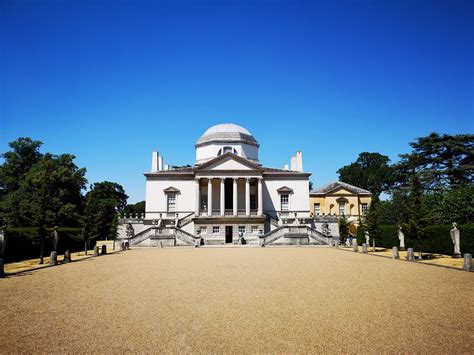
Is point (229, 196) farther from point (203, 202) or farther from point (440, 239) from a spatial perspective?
point (440, 239)

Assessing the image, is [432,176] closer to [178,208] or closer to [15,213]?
[178,208]

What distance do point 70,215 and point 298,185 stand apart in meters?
31.4

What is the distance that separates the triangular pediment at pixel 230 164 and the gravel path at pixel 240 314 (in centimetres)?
3394

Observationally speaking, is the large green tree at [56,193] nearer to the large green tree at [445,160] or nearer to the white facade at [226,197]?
the white facade at [226,197]

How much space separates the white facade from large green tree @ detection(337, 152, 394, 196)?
36.8m

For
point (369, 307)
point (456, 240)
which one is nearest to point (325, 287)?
point (369, 307)

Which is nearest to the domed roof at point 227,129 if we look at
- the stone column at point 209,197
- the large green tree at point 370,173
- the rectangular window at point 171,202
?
the stone column at point 209,197

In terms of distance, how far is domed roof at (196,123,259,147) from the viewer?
5684 centimetres

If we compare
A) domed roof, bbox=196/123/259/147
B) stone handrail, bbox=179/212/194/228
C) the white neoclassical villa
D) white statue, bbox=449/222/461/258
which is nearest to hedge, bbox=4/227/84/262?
the white neoclassical villa

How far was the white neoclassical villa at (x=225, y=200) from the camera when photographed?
150 ft

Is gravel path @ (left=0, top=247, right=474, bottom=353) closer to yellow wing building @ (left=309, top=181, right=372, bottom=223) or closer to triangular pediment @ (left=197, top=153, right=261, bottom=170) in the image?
triangular pediment @ (left=197, top=153, right=261, bottom=170)

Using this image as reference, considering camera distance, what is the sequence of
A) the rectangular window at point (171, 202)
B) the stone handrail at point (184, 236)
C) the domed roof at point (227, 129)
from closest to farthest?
the stone handrail at point (184, 236) → the rectangular window at point (171, 202) → the domed roof at point (227, 129)

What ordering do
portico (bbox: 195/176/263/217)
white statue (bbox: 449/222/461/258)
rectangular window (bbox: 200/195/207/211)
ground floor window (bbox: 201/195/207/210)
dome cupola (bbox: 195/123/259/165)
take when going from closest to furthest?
white statue (bbox: 449/222/461/258), portico (bbox: 195/176/263/217), rectangular window (bbox: 200/195/207/211), ground floor window (bbox: 201/195/207/210), dome cupola (bbox: 195/123/259/165)

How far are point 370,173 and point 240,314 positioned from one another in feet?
276
